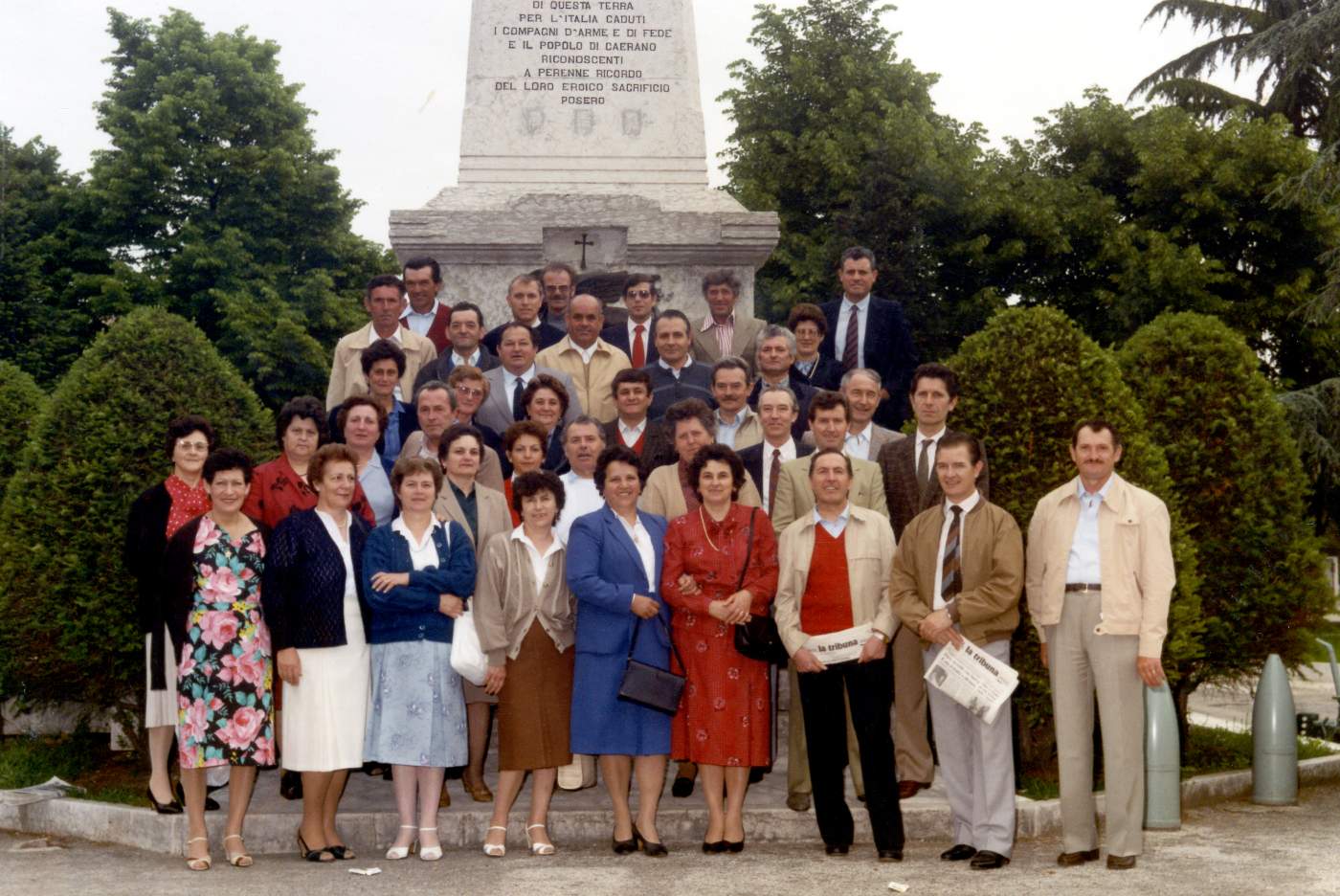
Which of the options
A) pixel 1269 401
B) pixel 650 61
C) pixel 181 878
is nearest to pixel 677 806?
pixel 181 878

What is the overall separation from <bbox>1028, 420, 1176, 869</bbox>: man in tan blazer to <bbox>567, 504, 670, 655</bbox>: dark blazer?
1.81m

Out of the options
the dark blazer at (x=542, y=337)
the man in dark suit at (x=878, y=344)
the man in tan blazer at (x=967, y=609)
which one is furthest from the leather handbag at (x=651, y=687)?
the dark blazer at (x=542, y=337)

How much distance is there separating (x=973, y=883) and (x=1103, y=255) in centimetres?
2200

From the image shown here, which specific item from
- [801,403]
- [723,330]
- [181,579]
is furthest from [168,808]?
[723,330]

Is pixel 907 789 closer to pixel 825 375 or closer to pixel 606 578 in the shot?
pixel 606 578

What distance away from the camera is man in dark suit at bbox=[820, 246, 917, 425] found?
10547 millimetres

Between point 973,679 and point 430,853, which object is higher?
point 973,679

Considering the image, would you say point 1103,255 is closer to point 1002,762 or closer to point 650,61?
point 650,61

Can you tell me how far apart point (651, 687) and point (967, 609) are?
1444 millimetres

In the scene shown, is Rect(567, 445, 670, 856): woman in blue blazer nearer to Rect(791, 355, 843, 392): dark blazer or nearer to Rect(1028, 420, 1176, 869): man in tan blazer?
Rect(1028, 420, 1176, 869): man in tan blazer

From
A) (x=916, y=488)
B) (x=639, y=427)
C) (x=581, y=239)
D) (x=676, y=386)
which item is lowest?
(x=916, y=488)

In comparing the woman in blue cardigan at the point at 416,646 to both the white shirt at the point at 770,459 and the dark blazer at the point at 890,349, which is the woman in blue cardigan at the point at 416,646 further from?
the dark blazer at the point at 890,349

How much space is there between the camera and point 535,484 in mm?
7516

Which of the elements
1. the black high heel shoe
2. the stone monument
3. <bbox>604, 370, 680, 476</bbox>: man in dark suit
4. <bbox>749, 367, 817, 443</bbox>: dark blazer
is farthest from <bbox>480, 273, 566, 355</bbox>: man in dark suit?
the black high heel shoe
